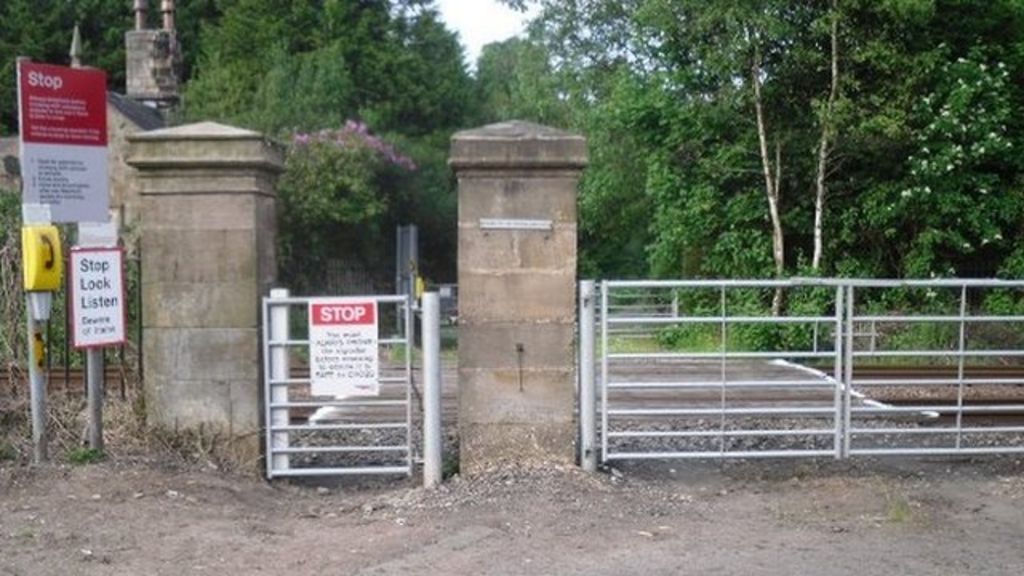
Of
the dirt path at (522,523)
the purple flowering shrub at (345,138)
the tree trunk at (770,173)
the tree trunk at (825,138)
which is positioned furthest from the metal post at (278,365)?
the purple flowering shrub at (345,138)

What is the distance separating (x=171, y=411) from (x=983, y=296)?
53.8ft

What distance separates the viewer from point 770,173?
2253cm

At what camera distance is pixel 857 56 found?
20891mm

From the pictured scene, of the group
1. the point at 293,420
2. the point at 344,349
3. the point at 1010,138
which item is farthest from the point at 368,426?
the point at 1010,138

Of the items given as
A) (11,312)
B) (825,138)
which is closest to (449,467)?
(11,312)

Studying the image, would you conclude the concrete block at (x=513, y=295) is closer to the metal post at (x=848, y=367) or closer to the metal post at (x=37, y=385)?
the metal post at (x=848, y=367)

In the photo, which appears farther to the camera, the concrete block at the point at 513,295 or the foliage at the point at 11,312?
the foliage at the point at 11,312

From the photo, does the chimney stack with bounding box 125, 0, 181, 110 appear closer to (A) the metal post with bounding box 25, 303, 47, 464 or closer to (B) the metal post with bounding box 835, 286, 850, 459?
(A) the metal post with bounding box 25, 303, 47, 464

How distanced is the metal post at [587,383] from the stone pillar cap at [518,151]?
926 millimetres

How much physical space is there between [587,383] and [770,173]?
48.9 ft

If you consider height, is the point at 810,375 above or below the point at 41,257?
below

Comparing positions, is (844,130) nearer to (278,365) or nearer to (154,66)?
(278,365)

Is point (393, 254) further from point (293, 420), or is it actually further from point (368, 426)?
point (368, 426)

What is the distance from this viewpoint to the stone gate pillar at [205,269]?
8797 mm
